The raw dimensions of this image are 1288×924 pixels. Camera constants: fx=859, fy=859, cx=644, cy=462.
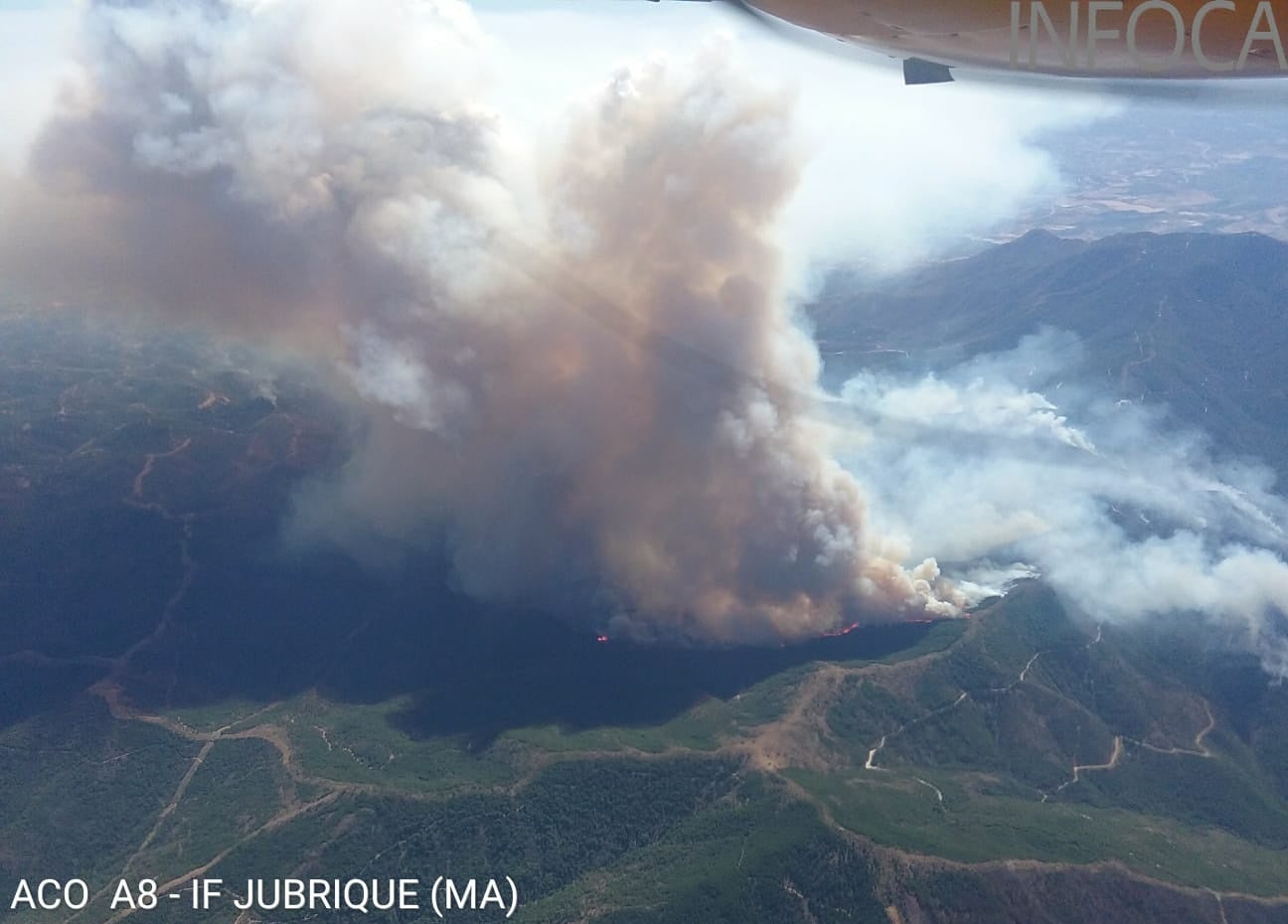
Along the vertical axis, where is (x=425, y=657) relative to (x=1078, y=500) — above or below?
above

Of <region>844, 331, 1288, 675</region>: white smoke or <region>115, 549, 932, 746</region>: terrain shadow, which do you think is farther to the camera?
<region>844, 331, 1288, 675</region>: white smoke

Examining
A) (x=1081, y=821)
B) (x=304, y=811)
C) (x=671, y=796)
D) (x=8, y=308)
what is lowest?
(x=1081, y=821)

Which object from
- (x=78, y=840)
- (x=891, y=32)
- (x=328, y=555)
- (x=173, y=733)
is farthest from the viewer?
(x=328, y=555)

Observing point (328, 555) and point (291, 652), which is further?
point (328, 555)

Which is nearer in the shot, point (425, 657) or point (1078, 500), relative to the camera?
point (425, 657)

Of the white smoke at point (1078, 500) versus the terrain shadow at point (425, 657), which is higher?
the terrain shadow at point (425, 657)

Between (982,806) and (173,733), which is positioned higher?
(173,733)

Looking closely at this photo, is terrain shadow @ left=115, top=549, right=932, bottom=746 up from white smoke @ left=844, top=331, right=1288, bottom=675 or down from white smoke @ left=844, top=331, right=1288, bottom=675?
up

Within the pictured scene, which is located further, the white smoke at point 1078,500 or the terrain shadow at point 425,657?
the white smoke at point 1078,500

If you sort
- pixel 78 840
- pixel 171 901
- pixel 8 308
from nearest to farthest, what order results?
pixel 171 901 → pixel 78 840 → pixel 8 308

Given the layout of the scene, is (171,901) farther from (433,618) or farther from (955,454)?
(955,454)

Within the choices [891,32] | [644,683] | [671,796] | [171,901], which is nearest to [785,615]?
[644,683]
